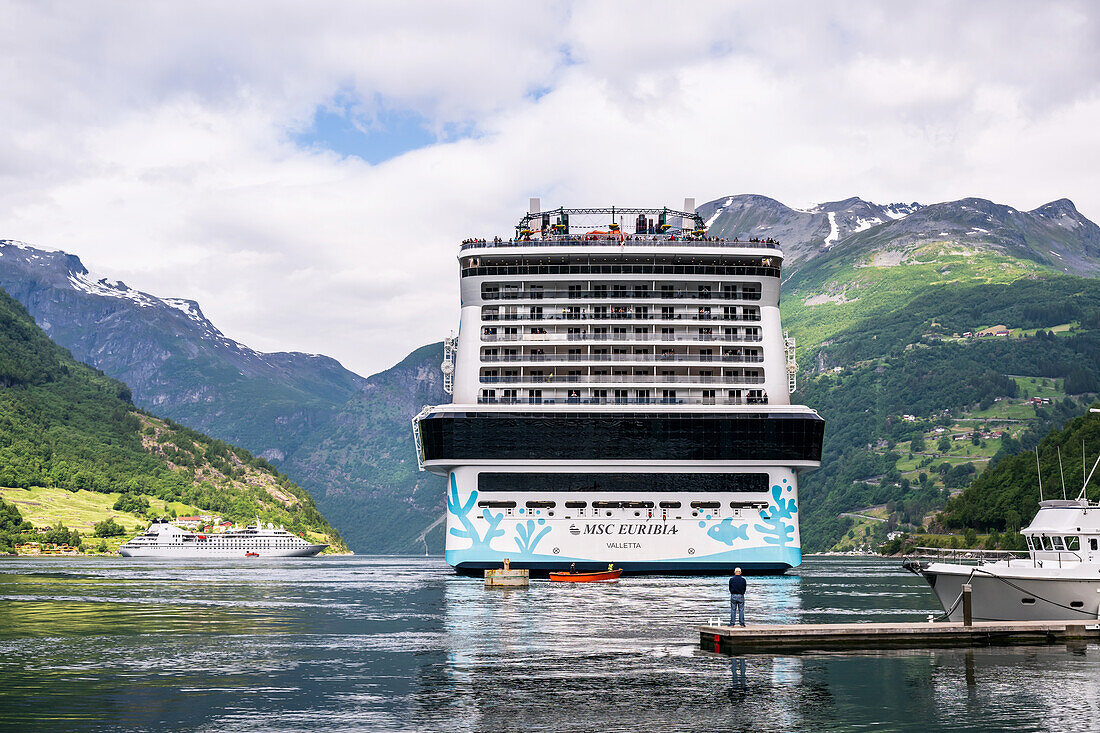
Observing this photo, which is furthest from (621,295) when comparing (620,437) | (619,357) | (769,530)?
(769,530)

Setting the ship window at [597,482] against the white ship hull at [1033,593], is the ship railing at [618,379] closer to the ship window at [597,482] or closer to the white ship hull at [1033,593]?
the ship window at [597,482]

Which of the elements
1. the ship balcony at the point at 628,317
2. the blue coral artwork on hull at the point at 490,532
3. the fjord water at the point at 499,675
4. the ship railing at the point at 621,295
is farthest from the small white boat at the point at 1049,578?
the ship railing at the point at 621,295

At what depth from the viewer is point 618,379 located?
339ft

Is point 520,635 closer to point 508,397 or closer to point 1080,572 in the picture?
point 1080,572

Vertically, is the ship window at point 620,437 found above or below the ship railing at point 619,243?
below

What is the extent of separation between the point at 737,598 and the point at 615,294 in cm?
5862

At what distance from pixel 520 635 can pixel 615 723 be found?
21564mm

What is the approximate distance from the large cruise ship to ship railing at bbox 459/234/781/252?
234mm

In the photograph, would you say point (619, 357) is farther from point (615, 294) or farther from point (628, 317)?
point (615, 294)

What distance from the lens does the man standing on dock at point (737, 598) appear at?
162ft

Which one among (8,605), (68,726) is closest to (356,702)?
(68,726)

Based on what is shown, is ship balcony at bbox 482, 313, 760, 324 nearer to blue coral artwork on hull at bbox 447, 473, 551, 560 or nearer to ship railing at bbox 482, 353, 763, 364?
ship railing at bbox 482, 353, 763, 364

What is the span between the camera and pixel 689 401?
103 m

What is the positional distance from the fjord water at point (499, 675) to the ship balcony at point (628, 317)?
37794mm
